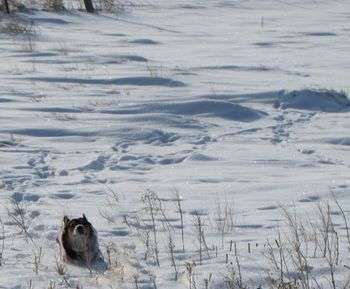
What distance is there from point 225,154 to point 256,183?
0.97 meters


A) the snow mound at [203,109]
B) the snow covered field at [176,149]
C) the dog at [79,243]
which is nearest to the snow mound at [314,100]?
the snow covered field at [176,149]

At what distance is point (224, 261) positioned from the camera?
4.64 m

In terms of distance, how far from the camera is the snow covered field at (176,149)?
15.3 ft

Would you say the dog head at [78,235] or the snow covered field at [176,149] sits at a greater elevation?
the dog head at [78,235]

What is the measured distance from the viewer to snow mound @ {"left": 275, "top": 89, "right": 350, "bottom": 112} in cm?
917

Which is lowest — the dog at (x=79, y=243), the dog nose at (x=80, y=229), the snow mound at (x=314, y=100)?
the snow mound at (x=314, y=100)

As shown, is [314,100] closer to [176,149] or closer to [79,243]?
[176,149]

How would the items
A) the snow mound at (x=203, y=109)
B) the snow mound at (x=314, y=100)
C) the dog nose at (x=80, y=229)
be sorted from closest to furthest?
the dog nose at (x=80, y=229)
the snow mound at (x=203, y=109)
the snow mound at (x=314, y=100)

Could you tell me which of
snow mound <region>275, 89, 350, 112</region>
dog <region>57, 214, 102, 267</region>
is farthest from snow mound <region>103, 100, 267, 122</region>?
dog <region>57, 214, 102, 267</region>

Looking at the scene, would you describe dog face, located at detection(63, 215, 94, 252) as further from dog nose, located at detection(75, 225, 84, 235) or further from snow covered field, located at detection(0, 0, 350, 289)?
snow covered field, located at detection(0, 0, 350, 289)

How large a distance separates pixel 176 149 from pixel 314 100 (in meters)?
2.20

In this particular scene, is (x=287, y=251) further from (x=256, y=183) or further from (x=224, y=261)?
(x=256, y=183)

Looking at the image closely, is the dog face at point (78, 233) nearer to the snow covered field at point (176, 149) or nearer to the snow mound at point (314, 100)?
the snow covered field at point (176, 149)

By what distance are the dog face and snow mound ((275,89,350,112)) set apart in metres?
4.86
